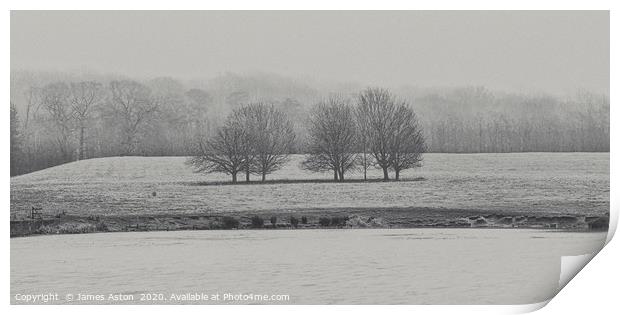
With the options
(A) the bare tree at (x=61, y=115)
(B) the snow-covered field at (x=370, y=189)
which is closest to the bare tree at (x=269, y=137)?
(B) the snow-covered field at (x=370, y=189)

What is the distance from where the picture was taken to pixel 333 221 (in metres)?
9.46

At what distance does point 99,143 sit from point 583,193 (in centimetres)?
390

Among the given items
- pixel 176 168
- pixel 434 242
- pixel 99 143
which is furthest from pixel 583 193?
pixel 99 143

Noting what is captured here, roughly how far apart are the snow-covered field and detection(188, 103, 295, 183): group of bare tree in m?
0.09

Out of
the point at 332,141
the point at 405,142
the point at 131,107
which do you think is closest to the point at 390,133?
the point at 405,142

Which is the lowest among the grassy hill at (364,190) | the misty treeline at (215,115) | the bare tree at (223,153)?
the grassy hill at (364,190)

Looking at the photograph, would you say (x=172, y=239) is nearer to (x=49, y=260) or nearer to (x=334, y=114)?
(x=49, y=260)

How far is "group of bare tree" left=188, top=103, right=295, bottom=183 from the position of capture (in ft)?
30.9

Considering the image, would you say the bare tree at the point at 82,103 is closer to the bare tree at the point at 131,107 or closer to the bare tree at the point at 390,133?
the bare tree at the point at 131,107

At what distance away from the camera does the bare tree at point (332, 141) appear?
31.1 feet

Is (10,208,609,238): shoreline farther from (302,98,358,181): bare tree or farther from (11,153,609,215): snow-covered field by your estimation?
(302,98,358,181): bare tree

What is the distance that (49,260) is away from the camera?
9203 mm

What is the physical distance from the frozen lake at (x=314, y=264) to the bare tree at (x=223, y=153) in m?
0.52

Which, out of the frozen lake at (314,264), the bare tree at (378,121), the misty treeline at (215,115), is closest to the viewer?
the frozen lake at (314,264)
